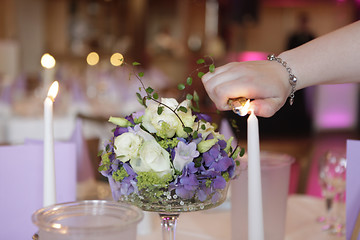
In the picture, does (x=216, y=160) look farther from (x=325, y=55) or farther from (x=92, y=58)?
(x=92, y=58)

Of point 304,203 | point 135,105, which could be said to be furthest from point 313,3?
point 304,203

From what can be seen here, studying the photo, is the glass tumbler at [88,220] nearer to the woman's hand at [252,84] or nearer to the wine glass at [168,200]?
the wine glass at [168,200]

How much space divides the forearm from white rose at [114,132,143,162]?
369 mm

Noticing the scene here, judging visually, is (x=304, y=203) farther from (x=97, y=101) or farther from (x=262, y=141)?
(x=262, y=141)

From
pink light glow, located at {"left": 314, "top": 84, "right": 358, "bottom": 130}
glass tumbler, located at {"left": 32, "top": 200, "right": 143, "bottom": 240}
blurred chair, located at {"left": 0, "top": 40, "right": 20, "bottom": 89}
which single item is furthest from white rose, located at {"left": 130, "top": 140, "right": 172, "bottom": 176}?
pink light glow, located at {"left": 314, "top": 84, "right": 358, "bottom": 130}

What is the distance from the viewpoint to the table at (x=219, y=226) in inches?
48.9

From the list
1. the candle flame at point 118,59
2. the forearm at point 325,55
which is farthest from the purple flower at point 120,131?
the forearm at point 325,55

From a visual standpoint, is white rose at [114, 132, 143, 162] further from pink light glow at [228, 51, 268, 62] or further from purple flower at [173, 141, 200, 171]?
pink light glow at [228, 51, 268, 62]

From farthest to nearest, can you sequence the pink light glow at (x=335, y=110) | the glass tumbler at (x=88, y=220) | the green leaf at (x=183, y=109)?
the pink light glow at (x=335, y=110)
the green leaf at (x=183, y=109)
the glass tumbler at (x=88, y=220)

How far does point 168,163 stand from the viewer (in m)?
0.80

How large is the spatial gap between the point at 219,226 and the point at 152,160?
63 centimetres

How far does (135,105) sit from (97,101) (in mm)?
407

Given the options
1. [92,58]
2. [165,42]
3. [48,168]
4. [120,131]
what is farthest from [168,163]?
[165,42]

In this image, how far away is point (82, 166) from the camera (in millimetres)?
1660
